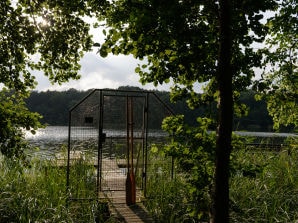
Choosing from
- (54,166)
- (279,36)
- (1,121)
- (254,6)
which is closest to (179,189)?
(54,166)

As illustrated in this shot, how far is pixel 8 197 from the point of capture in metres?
6.30

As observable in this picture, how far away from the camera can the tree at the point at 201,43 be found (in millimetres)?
3398

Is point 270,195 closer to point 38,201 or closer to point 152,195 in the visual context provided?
point 152,195

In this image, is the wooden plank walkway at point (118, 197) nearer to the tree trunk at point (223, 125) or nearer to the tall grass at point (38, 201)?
the tall grass at point (38, 201)

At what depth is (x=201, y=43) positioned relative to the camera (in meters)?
3.71

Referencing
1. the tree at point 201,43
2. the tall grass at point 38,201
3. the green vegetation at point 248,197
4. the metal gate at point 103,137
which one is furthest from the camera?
the metal gate at point 103,137

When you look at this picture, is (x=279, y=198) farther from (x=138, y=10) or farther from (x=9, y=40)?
(x=9, y=40)

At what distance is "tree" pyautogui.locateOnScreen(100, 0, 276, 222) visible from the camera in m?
3.40

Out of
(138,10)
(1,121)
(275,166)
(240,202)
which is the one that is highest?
(138,10)

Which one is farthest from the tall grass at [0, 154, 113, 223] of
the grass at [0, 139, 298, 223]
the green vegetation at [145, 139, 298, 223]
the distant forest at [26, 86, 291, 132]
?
the distant forest at [26, 86, 291, 132]

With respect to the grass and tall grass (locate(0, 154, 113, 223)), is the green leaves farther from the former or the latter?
the grass

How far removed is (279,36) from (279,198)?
16.6 feet

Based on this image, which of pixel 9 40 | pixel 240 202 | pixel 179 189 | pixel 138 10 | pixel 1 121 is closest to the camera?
pixel 138 10

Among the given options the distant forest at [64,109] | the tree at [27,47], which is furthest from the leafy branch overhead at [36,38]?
the distant forest at [64,109]
